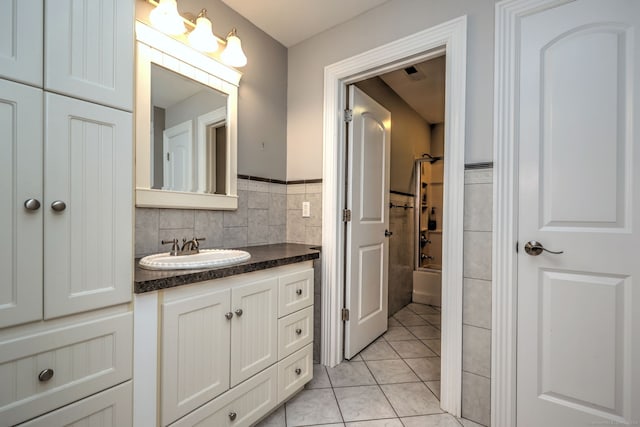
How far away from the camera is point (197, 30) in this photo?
1.56m

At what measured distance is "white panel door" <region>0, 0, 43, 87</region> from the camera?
0.73 m

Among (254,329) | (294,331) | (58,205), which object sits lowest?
(294,331)

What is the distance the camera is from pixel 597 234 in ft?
4.06

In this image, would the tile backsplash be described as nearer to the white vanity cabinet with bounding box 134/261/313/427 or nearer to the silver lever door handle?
the white vanity cabinet with bounding box 134/261/313/427

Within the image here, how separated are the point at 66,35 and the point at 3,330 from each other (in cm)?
83

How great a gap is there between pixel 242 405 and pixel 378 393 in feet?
2.83

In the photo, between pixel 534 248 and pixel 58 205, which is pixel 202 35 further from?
pixel 534 248

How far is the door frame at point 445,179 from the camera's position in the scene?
5.01ft

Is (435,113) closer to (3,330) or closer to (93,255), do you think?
(93,255)

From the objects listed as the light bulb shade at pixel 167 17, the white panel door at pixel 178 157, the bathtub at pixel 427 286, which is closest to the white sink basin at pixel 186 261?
the white panel door at pixel 178 157

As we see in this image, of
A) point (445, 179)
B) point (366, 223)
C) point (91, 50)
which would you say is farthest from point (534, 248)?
point (91, 50)

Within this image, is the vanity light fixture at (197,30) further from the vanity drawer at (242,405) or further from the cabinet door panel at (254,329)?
the vanity drawer at (242,405)

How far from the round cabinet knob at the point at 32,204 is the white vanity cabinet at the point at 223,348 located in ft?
1.29

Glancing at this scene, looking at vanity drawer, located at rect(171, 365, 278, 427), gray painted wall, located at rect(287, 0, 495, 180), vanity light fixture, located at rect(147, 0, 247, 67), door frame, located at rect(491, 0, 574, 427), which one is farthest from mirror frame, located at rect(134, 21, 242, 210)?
door frame, located at rect(491, 0, 574, 427)
